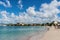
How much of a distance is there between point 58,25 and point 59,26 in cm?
23

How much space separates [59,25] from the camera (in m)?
22.3

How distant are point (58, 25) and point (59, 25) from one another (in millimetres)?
285

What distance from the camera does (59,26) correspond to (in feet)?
73.6

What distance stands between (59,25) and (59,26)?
228 millimetres

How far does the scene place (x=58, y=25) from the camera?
2253 centimetres
